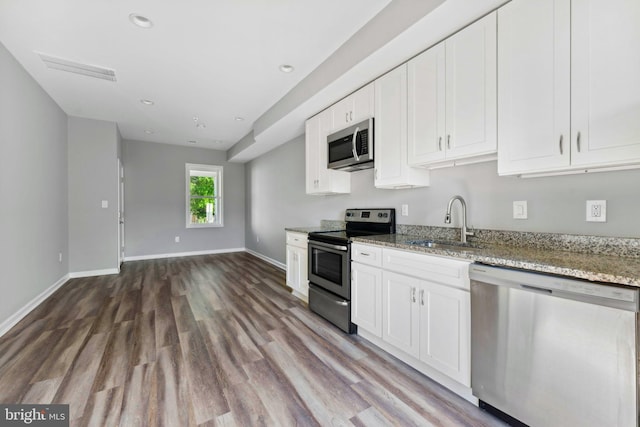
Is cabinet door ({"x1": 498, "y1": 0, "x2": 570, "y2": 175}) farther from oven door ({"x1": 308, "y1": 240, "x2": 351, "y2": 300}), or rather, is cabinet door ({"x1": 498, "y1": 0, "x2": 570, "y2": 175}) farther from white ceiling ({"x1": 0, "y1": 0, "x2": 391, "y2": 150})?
oven door ({"x1": 308, "y1": 240, "x2": 351, "y2": 300})

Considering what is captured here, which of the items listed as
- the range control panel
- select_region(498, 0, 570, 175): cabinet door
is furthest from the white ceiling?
the range control panel

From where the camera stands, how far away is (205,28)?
2217mm

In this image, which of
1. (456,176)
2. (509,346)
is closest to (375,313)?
(509,346)

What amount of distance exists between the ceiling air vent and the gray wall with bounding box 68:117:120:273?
1.89 meters

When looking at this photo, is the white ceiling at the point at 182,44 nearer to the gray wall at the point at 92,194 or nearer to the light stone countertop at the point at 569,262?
the gray wall at the point at 92,194

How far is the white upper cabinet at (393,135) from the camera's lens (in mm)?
2262

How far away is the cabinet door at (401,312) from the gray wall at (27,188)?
3449 millimetres

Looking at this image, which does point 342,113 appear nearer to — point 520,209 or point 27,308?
point 520,209

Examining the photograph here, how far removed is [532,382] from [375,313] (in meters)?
1.04

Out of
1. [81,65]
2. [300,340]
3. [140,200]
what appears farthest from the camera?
[140,200]

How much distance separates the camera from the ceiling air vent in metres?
2.71

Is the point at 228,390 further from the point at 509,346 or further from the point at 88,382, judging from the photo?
the point at 509,346

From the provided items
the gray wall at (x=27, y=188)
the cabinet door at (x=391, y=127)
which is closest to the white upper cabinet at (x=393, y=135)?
the cabinet door at (x=391, y=127)

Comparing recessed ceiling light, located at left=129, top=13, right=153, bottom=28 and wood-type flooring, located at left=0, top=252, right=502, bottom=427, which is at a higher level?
recessed ceiling light, located at left=129, top=13, right=153, bottom=28
